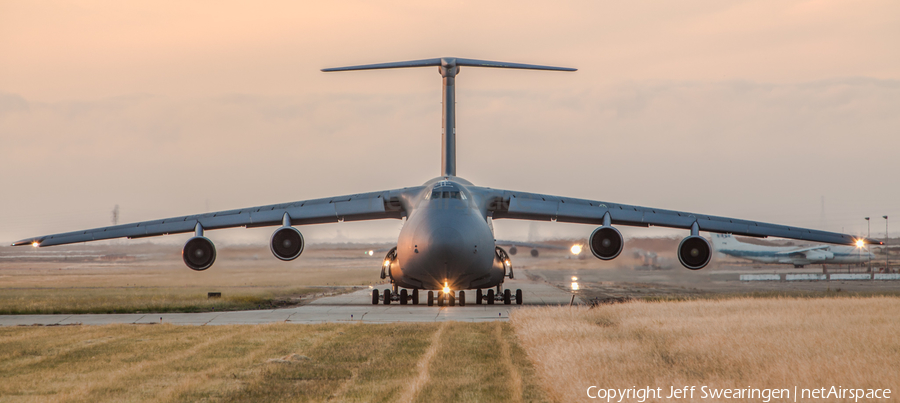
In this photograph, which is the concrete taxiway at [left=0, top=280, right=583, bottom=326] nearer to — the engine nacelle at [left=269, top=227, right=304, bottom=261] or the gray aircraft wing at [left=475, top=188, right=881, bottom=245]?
the engine nacelle at [left=269, top=227, right=304, bottom=261]

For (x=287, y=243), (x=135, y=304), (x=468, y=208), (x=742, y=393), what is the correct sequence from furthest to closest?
1. (x=135, y=304)
2. (x=287, y=243)
3. (x=468, y=208)
4. (x=742, y=393)

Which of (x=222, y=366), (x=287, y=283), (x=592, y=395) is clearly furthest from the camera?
(x=287, y=283)

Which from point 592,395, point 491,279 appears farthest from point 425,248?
point 592,395

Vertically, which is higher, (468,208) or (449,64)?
(449,64)

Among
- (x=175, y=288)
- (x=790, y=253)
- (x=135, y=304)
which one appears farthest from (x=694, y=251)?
(x=790, y=253)

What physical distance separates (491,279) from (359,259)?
216 feet

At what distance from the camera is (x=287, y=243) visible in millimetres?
18875

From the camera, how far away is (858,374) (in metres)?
7.93

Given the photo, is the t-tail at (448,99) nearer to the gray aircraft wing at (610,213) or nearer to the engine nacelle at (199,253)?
the gray aircraft wing at (610,213)

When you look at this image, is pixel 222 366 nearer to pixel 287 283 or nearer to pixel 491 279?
pixel 491 279

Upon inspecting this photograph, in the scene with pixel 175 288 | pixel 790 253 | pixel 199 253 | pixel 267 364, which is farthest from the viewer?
pixel 790 253

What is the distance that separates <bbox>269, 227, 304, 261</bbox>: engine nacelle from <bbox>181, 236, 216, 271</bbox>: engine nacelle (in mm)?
1705

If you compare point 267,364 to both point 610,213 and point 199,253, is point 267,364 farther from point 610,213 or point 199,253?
point 610,213

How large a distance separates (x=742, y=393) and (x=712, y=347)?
338cm
